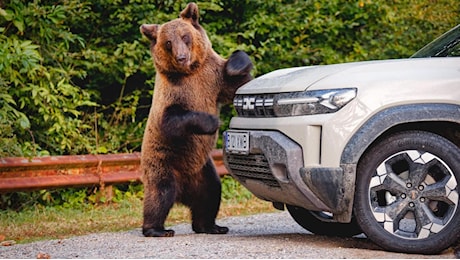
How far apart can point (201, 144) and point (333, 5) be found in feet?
20.8

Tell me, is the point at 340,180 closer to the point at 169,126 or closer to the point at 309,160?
the point at 309,160

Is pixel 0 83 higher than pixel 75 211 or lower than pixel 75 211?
higher

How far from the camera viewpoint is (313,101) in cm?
652

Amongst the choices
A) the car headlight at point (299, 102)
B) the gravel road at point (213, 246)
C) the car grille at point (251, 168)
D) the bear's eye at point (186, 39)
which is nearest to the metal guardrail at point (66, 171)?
the gravel road at point (213, 246)

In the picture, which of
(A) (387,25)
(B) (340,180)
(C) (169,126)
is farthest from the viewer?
(A) (387,25)

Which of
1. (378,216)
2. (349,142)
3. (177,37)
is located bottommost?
(378,216)

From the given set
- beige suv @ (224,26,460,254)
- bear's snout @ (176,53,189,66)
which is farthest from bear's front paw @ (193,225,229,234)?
beige suv @ (224,26,460,254)

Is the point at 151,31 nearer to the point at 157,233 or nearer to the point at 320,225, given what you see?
the point at 157,233

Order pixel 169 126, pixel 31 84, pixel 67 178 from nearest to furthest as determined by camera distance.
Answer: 1. pixel 169 126
2. pixel 67 178
3. pixel 31 84

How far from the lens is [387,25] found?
572 inches

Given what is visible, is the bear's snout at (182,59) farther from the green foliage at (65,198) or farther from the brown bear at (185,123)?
the green foliage at (65,198)

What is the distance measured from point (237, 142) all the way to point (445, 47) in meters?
1.76

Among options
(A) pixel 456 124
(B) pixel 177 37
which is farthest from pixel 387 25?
(A) pixel 456 124

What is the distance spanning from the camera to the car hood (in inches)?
264
